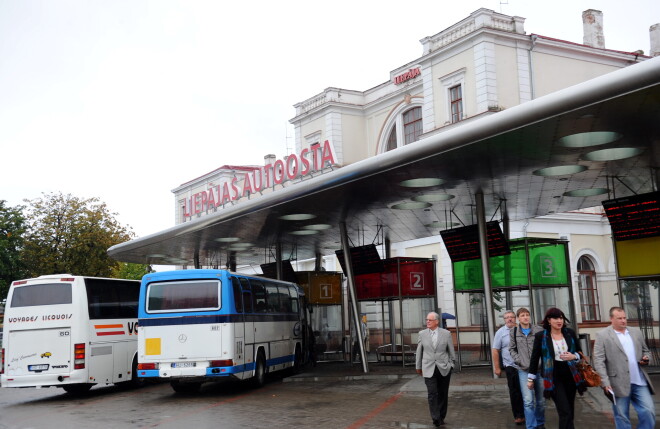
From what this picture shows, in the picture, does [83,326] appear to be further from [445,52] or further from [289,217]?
[445,52]

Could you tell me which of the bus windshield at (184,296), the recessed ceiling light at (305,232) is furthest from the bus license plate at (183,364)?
the recessed ceiling light at (305,232)

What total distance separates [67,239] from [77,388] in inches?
978

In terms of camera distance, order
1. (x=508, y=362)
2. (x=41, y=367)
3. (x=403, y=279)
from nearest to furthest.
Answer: (x=508, y=362) < (x=41, y=367) < (x=403, y=279)

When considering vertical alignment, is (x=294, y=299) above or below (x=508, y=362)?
above

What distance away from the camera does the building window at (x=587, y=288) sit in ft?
110

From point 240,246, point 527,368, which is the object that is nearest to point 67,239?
point 240,246

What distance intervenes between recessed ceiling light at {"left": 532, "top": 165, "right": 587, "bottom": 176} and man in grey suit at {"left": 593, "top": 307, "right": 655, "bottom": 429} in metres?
7.30

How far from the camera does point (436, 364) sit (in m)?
11.1

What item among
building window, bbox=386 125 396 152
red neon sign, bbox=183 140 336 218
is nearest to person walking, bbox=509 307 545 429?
red neon sign, bbox=183 140 336 218

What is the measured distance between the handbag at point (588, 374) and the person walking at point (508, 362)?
6.26 ft

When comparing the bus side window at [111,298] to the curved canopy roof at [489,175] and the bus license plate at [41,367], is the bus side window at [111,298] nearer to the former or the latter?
the bus license plate at [41,367]

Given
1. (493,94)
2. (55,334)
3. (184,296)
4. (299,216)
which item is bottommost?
(55,334)

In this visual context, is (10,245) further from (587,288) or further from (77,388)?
(587,288)

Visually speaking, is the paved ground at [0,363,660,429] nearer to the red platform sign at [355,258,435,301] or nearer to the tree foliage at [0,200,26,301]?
the red platform sign at [355,258,435,301]
